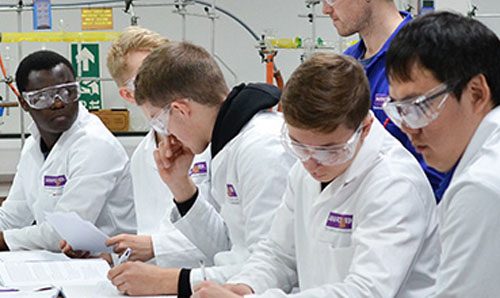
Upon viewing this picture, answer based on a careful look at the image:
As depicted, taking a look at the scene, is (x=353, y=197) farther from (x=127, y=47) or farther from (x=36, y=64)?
(x=36, y=64)

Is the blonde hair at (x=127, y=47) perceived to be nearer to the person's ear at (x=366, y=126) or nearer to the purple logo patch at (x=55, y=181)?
the purple logo patch at (x=55, y=181)

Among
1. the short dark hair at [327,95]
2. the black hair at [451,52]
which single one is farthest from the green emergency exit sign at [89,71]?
the black hair at [451,52]

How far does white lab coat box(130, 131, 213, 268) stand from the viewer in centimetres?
225

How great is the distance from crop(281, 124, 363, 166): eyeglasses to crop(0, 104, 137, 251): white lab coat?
4.59ft

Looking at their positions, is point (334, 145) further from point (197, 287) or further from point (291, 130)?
point (197, 287)

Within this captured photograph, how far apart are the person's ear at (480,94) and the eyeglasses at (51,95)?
6.24 ft

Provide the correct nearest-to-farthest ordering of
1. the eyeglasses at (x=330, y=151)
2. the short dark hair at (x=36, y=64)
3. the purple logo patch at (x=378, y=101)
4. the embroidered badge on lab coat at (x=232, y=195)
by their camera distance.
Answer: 1. the eyeglasses at (x=330, y=151)
2. the embroidered badge on lab coat at (x=232, y=195)
3. the purple logo patch at (x=378, y=101)
4. the short dark hair at (x=36, y=64)

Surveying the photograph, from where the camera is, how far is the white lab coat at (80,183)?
269cm

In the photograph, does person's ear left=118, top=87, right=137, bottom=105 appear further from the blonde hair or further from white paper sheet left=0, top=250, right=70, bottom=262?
white paper sheet left=0, top=250, right=70, bottom=262

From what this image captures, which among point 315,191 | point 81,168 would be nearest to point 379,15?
point 315,191

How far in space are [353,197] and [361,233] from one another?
112 mm

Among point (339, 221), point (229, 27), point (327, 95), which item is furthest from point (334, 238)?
point (229, 27)

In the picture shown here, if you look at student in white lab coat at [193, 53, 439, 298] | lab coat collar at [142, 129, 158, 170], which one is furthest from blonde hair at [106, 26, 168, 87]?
student in white lab coat at [193, 53, 439, 298]

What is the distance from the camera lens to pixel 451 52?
4.18ft
